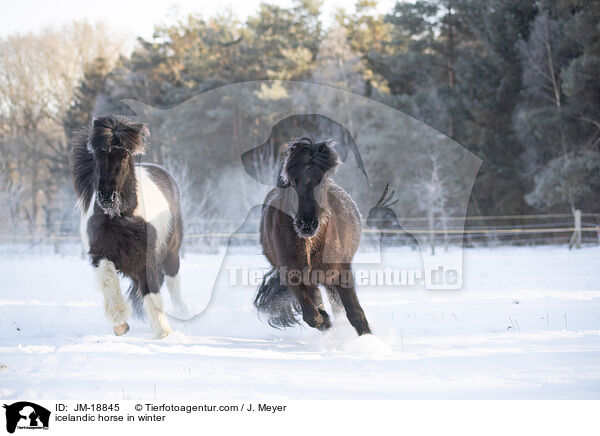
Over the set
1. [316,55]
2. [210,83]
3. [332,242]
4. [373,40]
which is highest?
[373,40]

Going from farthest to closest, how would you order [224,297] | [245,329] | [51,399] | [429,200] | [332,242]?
[429,200]
[224,297]
[245,329]
[332,242]
[51,399]

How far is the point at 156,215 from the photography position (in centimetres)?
550

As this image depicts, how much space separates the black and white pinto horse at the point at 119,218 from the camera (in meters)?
4.86

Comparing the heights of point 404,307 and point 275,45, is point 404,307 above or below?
below

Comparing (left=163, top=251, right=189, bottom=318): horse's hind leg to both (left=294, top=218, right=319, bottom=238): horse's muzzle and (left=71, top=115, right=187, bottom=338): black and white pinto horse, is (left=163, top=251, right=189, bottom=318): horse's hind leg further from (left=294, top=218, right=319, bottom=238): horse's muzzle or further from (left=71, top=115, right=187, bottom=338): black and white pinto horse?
(left=294, top=218, right=319, bottom=238): horse's muzzle

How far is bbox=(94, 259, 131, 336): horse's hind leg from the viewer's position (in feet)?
16.8

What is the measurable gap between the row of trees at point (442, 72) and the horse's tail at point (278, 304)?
856cm

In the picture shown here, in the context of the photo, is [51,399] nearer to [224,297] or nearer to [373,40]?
[224,297]

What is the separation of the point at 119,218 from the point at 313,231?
2.01 m

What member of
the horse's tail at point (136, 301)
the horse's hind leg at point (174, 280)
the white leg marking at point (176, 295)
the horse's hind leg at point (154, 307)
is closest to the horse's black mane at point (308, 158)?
the horse's hind leg at point (154, 307)

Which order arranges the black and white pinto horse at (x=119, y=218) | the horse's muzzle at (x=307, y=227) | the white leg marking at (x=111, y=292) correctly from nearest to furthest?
the horse's muzzle at (x=307, y=227) → the black and white pinto horse at (x=119, y=218) → the white leg marking at (x=111, y=292)

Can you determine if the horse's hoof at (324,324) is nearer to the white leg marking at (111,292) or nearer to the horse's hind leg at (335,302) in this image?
the horse's hind leg at (335,302)

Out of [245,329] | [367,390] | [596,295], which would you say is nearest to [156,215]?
[245,329]

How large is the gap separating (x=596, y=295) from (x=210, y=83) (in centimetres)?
999
